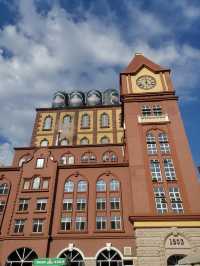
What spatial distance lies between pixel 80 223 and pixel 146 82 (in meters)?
25.3

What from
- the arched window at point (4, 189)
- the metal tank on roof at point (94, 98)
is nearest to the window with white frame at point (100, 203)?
the arched window at point (4, 189)

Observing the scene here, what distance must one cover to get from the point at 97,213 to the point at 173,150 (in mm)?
13192

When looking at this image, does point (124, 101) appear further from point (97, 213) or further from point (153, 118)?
point (97, 213)

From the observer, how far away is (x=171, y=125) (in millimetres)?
35844

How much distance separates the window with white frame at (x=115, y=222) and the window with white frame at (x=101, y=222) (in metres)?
0.85

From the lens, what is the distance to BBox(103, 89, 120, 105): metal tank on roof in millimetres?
60047

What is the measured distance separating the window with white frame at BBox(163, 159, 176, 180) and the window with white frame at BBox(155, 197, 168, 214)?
324 cm

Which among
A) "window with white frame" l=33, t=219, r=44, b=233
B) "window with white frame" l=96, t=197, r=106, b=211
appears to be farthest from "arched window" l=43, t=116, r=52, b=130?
"window with white frame" l=33, t=219, r=44, b=233

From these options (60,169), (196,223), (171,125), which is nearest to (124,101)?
(171,125)

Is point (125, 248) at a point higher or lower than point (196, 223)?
lower

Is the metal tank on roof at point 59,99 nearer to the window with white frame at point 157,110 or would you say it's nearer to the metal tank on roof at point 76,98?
the metal tank on roof at point 76,98

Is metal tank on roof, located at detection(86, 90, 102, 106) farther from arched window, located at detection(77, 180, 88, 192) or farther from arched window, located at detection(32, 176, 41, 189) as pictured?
arched window, located at detection(32, 176, 41, 189)

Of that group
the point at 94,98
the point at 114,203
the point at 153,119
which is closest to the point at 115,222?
the point at 114,203

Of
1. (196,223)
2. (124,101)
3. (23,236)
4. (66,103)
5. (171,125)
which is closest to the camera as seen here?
(196,223)
